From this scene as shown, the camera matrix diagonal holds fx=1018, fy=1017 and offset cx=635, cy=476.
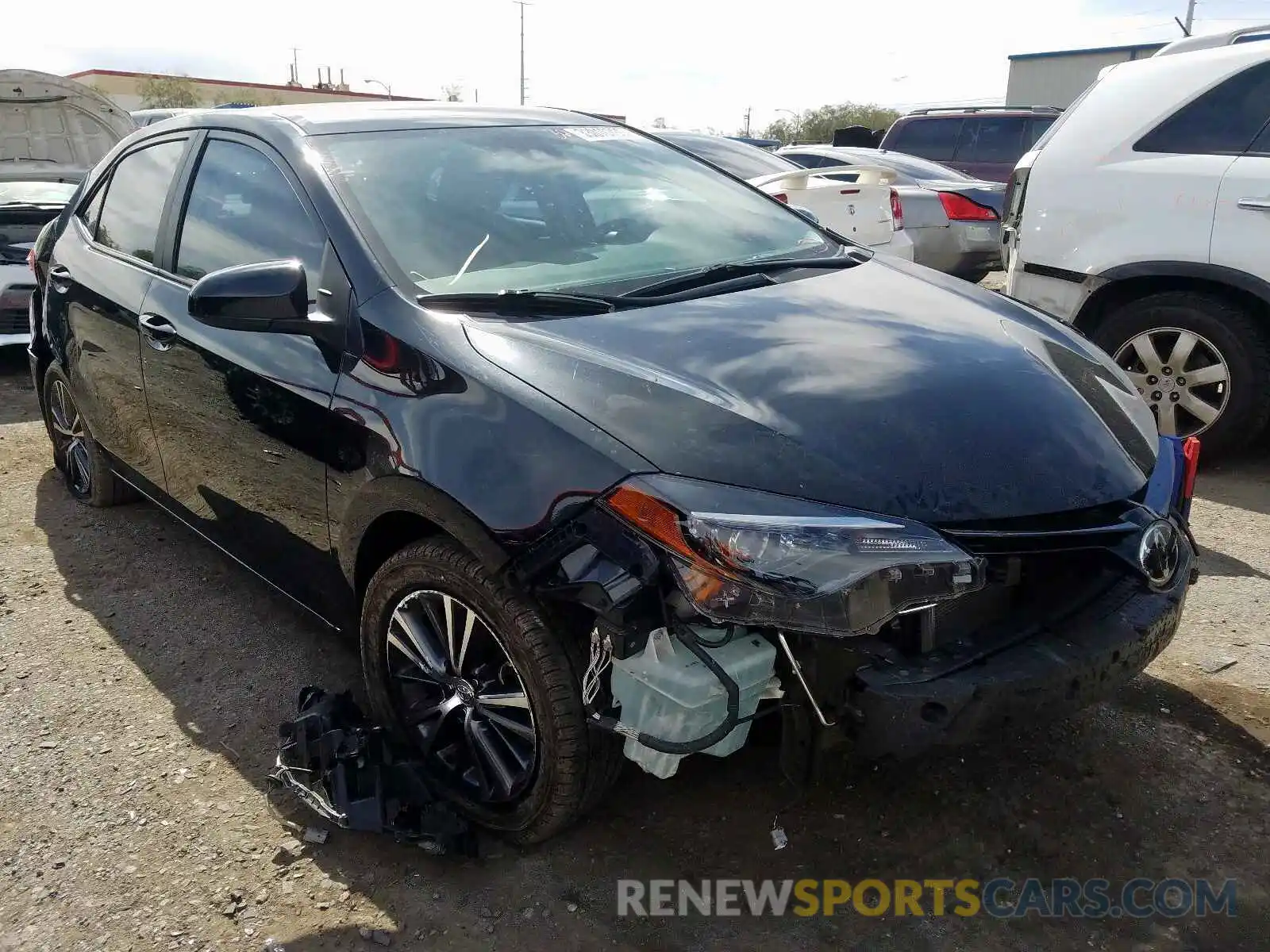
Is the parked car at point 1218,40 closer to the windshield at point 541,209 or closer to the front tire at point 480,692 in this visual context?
the windshield at point 541,209

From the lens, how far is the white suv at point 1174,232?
451 cm

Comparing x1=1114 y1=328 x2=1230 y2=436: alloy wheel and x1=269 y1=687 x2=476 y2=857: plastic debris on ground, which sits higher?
x1=1114 y1=328 x2=1230 y2=436: alloy wheel

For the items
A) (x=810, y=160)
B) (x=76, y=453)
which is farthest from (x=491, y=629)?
(x=810, y=160)

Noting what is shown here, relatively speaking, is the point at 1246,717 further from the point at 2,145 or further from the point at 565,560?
the point at 2,145

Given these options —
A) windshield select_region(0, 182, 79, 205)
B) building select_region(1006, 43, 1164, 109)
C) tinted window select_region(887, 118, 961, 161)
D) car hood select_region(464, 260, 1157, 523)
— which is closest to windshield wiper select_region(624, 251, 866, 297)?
car hood select_region(464, 260, 1157, 523)

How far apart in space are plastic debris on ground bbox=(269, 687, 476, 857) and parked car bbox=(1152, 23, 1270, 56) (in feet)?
16.2

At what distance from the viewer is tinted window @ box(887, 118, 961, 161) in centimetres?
1276

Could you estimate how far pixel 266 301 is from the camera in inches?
99.7

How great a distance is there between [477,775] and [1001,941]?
1.21 metres

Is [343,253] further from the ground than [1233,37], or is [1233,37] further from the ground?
[1233,37]

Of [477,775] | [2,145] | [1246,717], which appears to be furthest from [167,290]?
[2,145]

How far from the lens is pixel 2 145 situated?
8.38 meters

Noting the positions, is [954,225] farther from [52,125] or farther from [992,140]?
[52,125]

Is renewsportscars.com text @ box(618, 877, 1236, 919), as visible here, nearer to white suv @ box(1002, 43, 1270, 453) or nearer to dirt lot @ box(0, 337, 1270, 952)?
dirt lot @ box(0, 337, 1270, 952)
